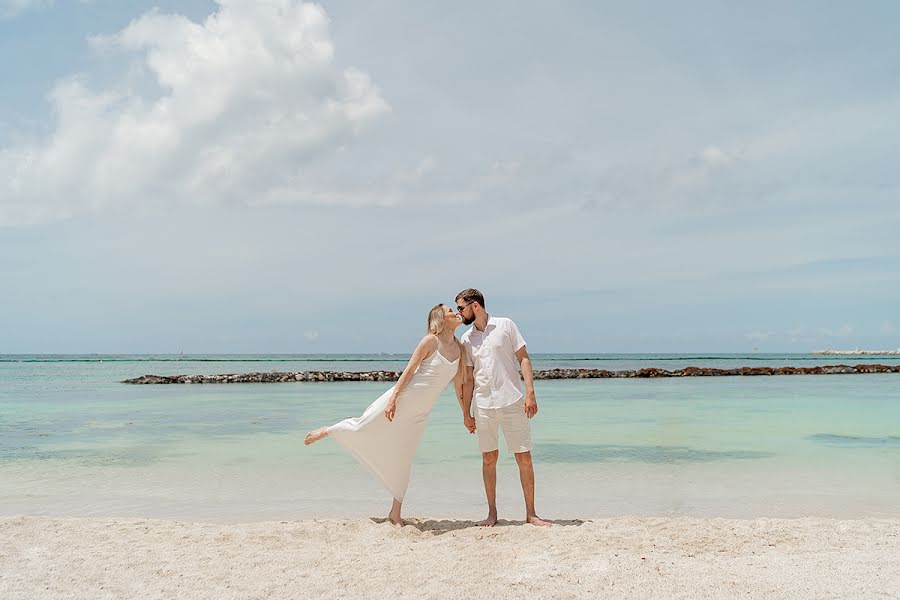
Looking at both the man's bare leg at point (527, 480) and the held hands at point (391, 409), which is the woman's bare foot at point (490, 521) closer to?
the man's bare leg at point (527, 480)

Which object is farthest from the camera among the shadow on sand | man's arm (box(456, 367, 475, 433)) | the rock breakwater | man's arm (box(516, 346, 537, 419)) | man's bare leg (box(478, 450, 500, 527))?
the rock breakwater

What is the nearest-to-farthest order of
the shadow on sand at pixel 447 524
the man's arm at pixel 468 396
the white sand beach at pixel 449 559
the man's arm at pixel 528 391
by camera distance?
1. the white sand beach at pixel 449 559
2. the man's arm at pixel 528 391
3. the shadow on sand at pixel 447 524
4. the man's arm at pixel 468 396

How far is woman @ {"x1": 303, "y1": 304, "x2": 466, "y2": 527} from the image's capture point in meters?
5.34

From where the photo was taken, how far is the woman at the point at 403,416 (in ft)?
17.5

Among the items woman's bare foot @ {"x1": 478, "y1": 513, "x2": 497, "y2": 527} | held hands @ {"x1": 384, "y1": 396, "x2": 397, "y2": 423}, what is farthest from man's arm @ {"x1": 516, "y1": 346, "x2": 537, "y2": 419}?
held hands @ {"x1": 384, "y1": 396, "x2": 397, "y2": 423}

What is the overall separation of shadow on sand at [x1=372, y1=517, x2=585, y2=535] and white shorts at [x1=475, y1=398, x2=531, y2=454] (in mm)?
630

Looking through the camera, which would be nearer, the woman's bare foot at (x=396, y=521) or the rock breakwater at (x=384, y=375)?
the woman's bare foot at (x=396, y=521)

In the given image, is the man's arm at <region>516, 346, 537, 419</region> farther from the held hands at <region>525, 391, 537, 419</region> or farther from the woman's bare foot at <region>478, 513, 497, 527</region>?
the woman's bare foot at <region>478, 513, 497, 527</region>

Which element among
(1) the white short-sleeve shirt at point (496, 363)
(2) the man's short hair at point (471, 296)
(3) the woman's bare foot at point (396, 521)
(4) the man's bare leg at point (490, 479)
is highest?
(2) the man's short hair at point (471, 296)

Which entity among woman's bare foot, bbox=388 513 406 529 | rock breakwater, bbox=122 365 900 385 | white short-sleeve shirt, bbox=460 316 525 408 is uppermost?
white short-sleeve shirt, bbox=460 316 525 408

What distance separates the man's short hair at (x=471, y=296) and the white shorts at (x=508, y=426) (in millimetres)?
878

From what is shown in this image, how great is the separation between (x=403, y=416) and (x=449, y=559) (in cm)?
143

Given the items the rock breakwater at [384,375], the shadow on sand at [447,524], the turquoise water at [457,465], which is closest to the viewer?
the shadow on sand at [447,524]

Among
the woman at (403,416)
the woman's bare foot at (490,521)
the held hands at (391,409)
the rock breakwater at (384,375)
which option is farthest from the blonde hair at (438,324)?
the rock breakwater at (384,375)
